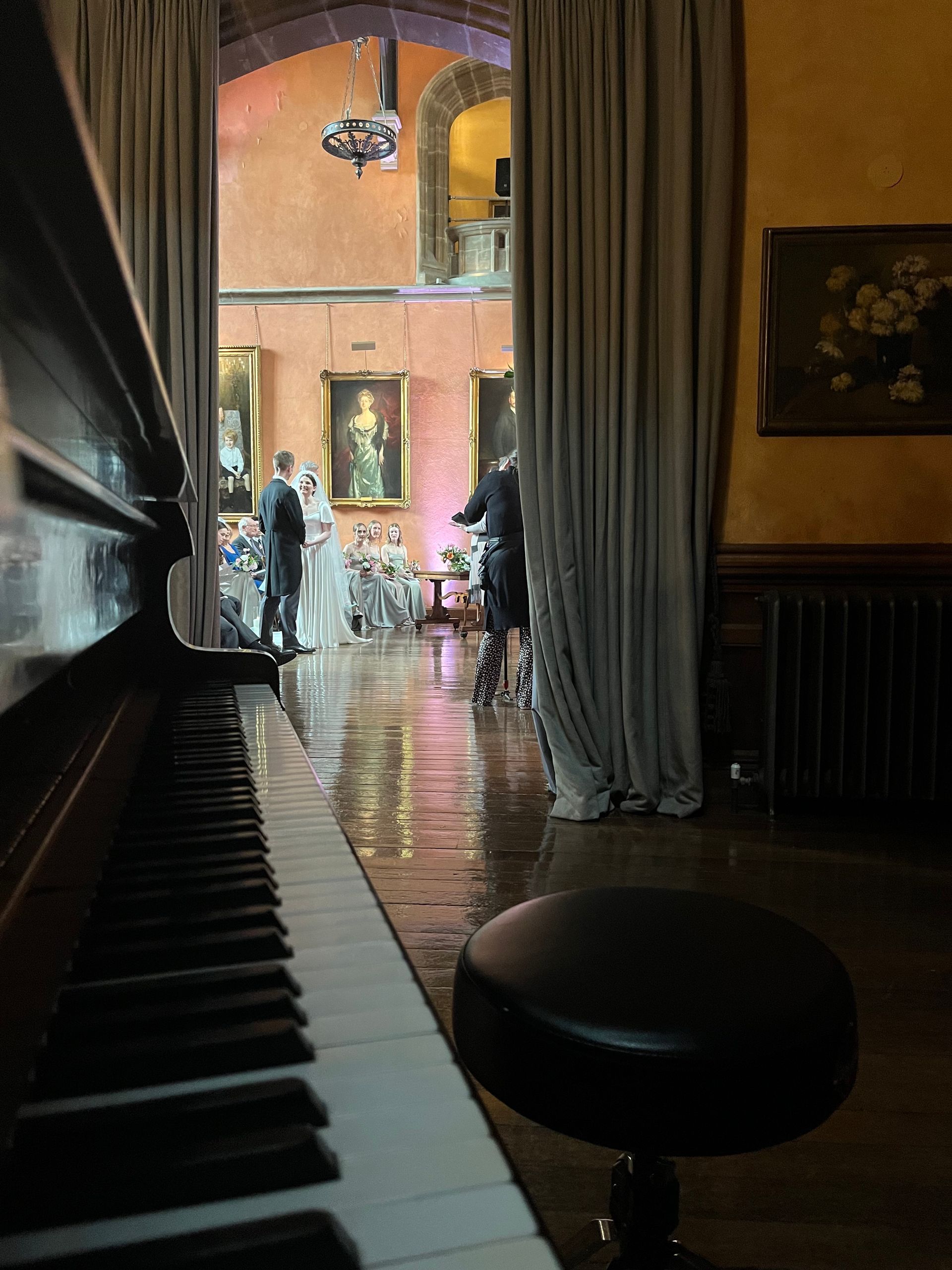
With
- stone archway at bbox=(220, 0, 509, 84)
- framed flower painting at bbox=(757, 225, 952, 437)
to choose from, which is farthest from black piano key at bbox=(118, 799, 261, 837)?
stone archway at bbox=(220, 0, 509, 84)

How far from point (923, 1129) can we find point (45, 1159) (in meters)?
1.51

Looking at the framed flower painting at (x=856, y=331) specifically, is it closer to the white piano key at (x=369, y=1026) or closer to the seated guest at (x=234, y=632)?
the white piano key at (x=369, y=1026)

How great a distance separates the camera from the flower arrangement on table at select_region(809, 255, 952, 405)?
341 centimetres

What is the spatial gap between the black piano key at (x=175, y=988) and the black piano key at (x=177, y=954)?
19mm

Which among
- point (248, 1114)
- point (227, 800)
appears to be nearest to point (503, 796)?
point (227, 800)

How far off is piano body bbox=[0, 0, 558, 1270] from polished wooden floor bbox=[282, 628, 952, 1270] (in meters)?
0.33

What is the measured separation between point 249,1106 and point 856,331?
3.57 m

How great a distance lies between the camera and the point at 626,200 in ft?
11.2

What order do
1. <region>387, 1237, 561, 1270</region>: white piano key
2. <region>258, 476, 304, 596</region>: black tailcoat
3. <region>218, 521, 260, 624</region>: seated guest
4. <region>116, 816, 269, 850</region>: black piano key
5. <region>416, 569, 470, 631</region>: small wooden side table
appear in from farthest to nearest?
<region>416, 569, 470, 631</region>: small wooden side table, <region>218, 521, 260, 624</region>: seated guest, <region>258, 476, 304, 596</region>: black tailcoat, <region>116, 816, 269, 850</region>: black piano key, <region>387, 1237, 561, 1270</region>: white piano key

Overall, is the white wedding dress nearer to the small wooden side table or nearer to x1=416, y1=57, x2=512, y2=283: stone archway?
the small wooden side table

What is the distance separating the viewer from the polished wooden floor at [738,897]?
133 centimetres

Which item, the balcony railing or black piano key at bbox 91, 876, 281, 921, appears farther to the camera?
the balcony railing

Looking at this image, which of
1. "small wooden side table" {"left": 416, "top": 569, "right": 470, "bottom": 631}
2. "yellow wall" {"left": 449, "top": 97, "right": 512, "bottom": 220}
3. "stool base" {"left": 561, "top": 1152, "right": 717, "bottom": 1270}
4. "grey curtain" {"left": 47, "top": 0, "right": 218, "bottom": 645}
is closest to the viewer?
"stool base" {"left": 561, "top": 1152, "right": 717, "bottom": 1270}

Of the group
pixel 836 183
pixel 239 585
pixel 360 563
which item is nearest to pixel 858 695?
pixel 836 183
